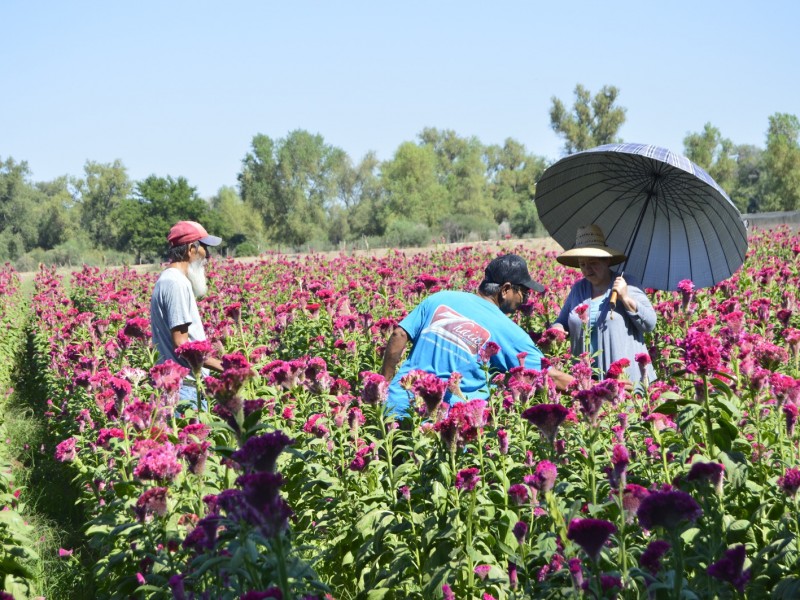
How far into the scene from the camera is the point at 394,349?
5.11 meters

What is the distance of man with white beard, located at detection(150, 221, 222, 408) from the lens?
5309 millimetres

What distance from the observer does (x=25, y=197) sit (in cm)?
8594

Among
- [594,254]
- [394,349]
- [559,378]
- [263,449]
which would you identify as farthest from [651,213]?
[263,449]

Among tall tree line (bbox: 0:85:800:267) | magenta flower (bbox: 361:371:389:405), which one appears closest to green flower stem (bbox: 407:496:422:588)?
magenta flower (bbox: 361:371:389:405)

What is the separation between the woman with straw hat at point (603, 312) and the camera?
5.33 m

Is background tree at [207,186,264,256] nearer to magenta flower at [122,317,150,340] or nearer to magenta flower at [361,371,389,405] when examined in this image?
magenta flower at [122,317,150,340]

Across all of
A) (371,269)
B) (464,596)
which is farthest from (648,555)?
(371,269)

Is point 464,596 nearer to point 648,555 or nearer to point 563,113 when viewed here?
point 648,555

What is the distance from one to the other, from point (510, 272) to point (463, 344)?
2.41ft

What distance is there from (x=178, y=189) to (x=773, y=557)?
265ft

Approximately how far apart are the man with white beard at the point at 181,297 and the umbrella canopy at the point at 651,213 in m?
3.02

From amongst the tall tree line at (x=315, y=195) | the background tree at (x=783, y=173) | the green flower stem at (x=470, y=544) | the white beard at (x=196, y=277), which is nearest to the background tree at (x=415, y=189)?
the tall tree line at (x=315, y=195)

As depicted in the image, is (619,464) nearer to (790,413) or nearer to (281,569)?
(790,413)

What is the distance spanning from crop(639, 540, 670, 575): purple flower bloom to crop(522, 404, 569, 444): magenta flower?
1.84 feet
